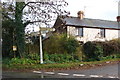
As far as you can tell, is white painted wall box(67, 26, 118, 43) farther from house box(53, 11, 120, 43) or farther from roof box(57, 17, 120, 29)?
roof box(57, 17, 120, 29)

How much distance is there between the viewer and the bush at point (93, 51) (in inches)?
719

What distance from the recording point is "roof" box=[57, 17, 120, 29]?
1037 inches

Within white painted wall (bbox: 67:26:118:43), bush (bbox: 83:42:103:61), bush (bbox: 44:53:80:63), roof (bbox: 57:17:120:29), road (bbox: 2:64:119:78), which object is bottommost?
road (bbox: 2:64:119:78)

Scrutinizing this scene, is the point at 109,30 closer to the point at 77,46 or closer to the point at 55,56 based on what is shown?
the point at 77,46

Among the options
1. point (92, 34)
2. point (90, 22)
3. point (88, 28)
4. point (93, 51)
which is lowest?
point (93, 51)

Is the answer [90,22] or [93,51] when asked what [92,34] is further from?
[93,51]

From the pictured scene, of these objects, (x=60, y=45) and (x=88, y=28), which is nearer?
(x=60, y=45)

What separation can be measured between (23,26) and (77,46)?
5.96 metres

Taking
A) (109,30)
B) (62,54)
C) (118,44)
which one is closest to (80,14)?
(109,30)

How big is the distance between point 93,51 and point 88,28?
8.93m

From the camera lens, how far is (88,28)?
88.5 feet

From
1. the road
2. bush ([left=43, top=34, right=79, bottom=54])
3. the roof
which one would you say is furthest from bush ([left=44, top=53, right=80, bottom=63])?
the roof

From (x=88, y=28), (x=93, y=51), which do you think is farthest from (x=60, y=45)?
(x=88, y=28)

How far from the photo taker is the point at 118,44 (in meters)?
20.2
